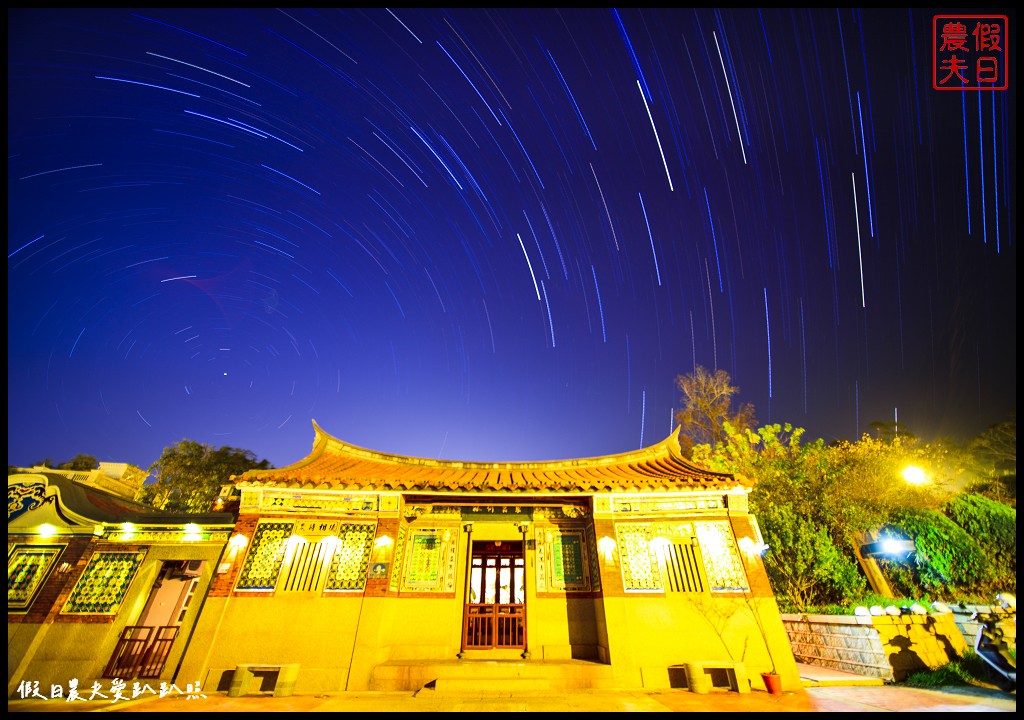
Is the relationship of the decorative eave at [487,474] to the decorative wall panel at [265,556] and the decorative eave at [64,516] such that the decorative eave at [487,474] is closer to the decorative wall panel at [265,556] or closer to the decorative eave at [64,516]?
the decorative wall panel at [265,556]

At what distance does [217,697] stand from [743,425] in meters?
23.8

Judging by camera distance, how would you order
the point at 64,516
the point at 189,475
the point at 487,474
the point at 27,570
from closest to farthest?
the point at 27,570
the point at 64,516
the point at 487,474
the point at 189,475

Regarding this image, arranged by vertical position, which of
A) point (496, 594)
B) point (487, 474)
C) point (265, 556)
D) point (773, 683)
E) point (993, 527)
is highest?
point (487, 474)

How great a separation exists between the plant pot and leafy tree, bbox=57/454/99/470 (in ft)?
138

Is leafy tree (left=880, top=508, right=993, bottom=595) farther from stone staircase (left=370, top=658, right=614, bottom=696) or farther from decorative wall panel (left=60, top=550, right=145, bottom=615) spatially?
decorative wall panel (left=60, top=550, right=145, bottom=615)

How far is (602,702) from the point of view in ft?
22.9

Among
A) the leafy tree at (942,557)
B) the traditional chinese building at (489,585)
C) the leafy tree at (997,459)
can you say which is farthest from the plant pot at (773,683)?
the leafy tree at (997,459)

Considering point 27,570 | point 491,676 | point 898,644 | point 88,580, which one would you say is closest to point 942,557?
point 898,644

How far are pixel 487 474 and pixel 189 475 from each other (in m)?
27.2

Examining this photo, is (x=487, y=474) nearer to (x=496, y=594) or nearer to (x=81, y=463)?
(x=496, y=594)

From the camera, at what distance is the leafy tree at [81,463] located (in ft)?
100.0

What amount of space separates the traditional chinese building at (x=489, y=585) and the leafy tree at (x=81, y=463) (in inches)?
1288

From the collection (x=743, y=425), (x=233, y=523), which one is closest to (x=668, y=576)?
(x=233, y=523)

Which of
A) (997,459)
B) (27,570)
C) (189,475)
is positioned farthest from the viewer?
(189,475)
